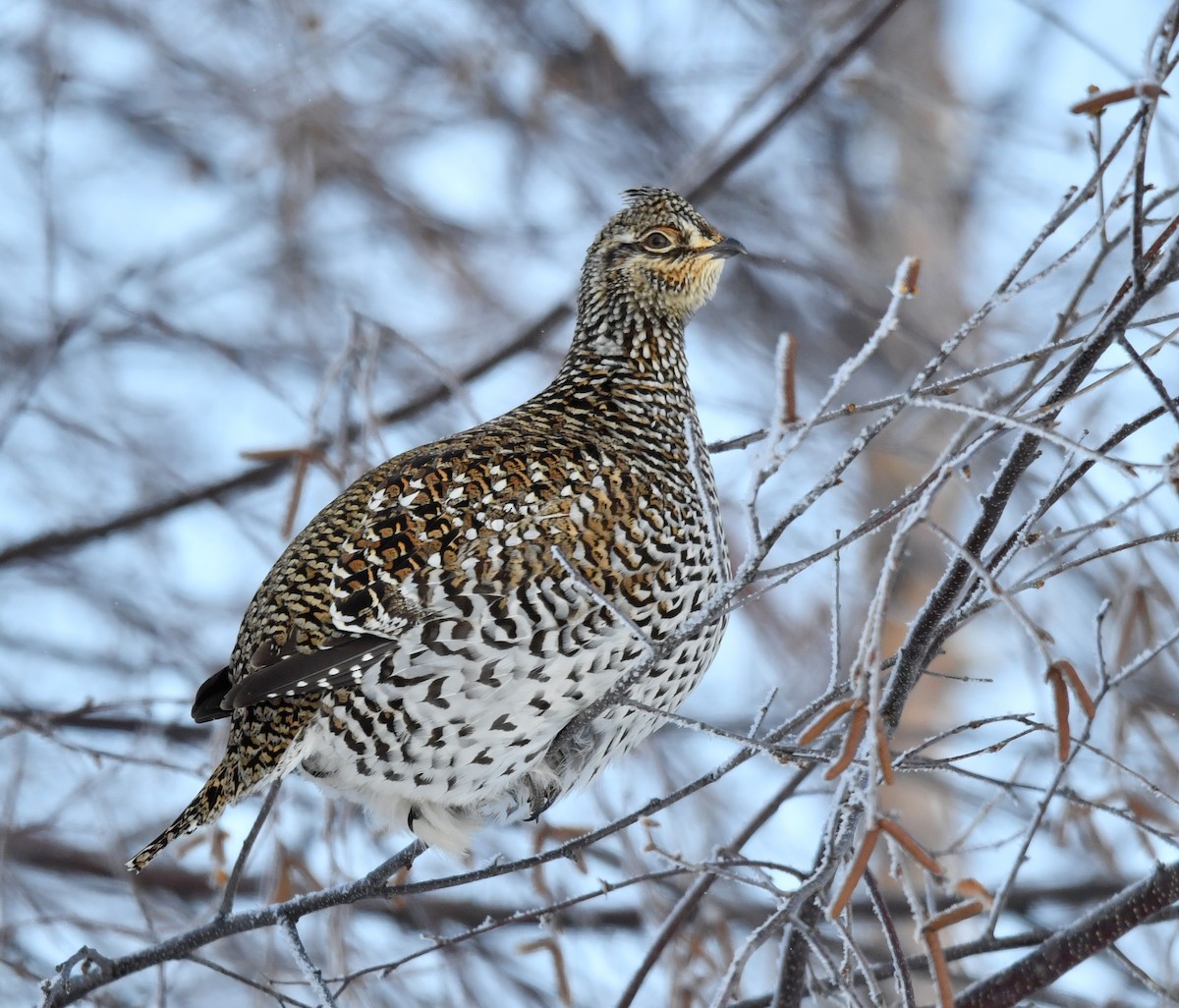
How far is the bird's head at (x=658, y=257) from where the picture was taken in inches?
168

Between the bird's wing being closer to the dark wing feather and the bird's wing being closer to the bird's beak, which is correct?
the dark wing feather

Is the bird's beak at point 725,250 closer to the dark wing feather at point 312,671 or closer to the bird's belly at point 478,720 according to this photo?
the bird's belly at point 478,720

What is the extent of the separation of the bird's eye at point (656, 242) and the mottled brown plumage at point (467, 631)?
82cm

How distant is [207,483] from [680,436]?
8.10ft

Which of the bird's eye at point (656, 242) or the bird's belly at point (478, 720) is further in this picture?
the bird's eye at point (656, 242)

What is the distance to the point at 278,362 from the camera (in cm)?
668

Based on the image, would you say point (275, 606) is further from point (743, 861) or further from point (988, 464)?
point (988, 464)

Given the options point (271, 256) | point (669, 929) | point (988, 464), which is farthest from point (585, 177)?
point (669, 929)

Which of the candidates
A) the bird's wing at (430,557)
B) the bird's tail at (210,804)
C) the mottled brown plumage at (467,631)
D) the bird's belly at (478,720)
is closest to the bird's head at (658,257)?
the mottled brown plumage at (467,631)

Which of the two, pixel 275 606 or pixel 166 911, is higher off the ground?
pixel 166 911

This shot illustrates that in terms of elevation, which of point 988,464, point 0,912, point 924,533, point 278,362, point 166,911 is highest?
point 278,362

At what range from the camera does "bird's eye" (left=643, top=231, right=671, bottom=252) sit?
4.26 m

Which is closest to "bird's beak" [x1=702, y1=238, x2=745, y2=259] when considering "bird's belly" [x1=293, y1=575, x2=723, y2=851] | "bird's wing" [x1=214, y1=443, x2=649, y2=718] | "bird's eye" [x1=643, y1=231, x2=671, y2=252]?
"bird's eye" [x1=643, y1=231, x2=671, y2=252]

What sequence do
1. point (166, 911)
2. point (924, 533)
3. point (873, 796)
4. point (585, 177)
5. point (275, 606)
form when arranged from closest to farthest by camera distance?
1. point (873, 796)
2. point (275, 606)
3. point (166, 911)
4. point (585, 177)
5. point (924, 533)
